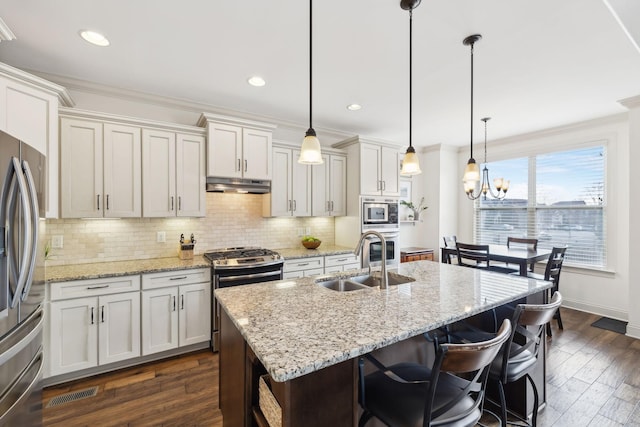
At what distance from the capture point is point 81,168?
273 centimetres

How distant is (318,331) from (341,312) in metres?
0.26

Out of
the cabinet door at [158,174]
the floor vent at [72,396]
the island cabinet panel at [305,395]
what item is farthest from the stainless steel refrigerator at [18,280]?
the cabinet door at [158,174]

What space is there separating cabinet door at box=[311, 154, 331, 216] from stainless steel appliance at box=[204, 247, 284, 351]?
105 centimetres

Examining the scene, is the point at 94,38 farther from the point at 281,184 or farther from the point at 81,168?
the point at 281,184

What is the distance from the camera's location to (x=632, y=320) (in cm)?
331

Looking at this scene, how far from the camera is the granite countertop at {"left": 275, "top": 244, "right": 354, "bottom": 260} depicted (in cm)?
363

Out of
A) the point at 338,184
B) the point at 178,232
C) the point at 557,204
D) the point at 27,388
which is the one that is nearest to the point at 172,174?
the point at 178,232

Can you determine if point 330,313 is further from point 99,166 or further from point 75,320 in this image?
point 99,166

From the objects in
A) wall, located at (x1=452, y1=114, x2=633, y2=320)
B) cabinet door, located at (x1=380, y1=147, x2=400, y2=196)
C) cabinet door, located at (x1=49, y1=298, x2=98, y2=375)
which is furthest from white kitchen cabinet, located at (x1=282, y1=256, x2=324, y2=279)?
wall, located at (x1=452, y1=114, x2=633, y2=320)

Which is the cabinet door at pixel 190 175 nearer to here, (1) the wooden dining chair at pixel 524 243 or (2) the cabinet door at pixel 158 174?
(2) the cabinet door at pixel 158 174

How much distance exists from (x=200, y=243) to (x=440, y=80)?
3.22 metres

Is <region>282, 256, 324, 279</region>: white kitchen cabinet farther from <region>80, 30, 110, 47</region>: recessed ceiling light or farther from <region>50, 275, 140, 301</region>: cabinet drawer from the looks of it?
<region>80, 30, 110, 47</region>: recessed ceiling light

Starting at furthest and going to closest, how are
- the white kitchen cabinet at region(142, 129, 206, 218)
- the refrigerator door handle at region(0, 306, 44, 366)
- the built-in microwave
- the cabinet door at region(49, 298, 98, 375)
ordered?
1. the built-in microwave
2. the white kitchen cabinet at region(142, 129, 206, 218)
3. the cabinet door at region(49, 298, 98, 375)
4. the refrigerator door handle at region(0, 306, 44, 366)

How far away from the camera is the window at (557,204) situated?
413 centimetres
